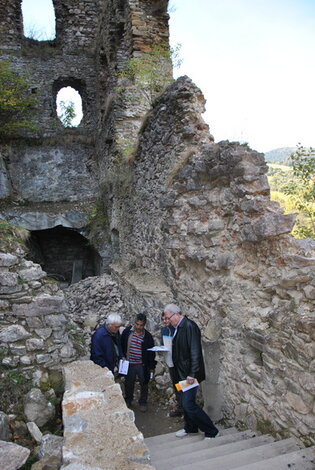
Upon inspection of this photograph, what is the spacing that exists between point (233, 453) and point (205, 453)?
27cm

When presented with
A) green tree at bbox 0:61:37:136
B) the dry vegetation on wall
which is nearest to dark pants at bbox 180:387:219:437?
the dry vegetation on wall

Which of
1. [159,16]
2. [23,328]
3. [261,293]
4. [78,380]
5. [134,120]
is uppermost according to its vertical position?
[159,16]

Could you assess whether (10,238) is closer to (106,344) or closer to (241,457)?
(106,344)

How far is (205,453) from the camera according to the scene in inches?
125

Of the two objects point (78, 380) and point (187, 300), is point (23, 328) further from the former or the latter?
point (187, 300)

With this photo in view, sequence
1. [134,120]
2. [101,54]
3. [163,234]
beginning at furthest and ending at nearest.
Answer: [101,54], [134,120], [163,234]

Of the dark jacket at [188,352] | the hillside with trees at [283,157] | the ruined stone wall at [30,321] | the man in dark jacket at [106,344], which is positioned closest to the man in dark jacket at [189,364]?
the dark jacket at [188,352]

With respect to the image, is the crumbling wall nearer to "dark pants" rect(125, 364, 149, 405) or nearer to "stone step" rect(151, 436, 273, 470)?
"stone step" rect(151, 436, 273, 470)

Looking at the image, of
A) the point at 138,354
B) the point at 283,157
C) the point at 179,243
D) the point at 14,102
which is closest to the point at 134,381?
the point at 138,354

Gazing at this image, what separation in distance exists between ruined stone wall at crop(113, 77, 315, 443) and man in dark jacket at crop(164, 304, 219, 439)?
18.5 inches

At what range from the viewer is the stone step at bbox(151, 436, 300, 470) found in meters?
2.88

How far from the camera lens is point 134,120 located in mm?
9727

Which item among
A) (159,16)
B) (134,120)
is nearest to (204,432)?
(134,120)

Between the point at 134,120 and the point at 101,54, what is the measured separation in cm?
358
